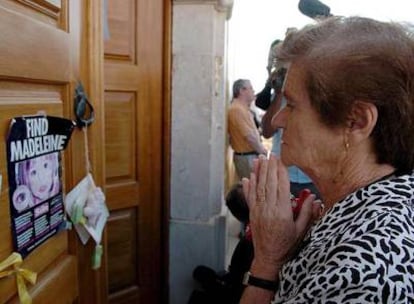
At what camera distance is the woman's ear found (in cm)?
76

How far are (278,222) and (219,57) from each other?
4.70 ft

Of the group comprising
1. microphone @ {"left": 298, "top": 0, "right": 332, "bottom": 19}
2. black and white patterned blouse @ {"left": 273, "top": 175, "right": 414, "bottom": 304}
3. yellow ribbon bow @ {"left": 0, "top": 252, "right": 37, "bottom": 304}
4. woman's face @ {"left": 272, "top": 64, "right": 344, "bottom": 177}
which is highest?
microphone @ {"left": 298, "top": 0, "right": 332, "bottom": 19}

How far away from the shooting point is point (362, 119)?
78cm

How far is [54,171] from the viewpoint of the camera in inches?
37.6

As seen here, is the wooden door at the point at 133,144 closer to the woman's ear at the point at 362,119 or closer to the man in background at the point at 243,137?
the woman's ear at the point at 362,119

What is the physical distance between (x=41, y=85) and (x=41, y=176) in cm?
19

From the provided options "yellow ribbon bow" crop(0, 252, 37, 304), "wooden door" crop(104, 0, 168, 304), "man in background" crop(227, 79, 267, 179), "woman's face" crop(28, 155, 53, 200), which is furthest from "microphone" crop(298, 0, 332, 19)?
"man in background" crop(227, 79, 267, 179)

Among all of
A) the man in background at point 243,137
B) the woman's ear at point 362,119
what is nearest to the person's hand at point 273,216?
the woman's ear at point 362,119

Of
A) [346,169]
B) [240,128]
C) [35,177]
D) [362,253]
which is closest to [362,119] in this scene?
[346,169]

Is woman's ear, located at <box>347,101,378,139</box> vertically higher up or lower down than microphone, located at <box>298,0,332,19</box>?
lower down

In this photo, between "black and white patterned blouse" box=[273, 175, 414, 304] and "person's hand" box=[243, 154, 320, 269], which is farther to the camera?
"person's hand" box=[243, 154, 320, 269]

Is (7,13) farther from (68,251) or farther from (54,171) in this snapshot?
(68,251)

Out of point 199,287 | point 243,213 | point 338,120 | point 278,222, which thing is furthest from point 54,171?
point 199,287

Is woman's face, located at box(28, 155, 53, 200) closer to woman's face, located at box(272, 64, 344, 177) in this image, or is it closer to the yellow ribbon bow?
the yellow ribbon bow
